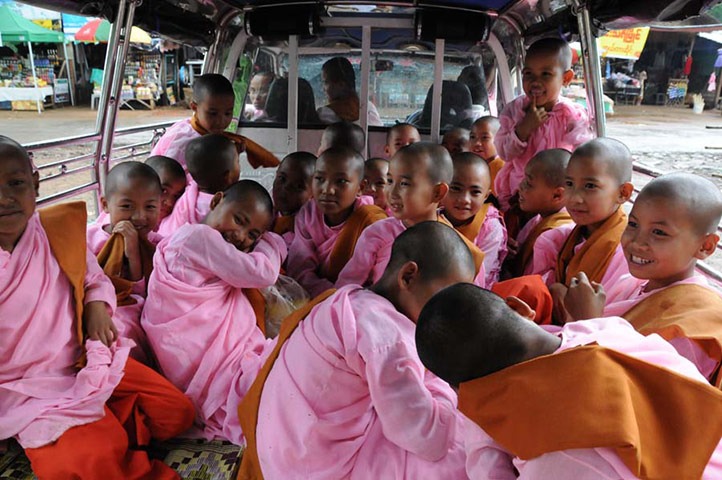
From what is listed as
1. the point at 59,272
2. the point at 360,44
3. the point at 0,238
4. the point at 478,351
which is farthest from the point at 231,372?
the point at 360,44

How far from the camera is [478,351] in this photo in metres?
1.08

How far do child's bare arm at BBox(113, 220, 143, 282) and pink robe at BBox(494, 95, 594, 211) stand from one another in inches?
77.0

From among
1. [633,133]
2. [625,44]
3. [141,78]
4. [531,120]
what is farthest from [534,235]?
[141,78]

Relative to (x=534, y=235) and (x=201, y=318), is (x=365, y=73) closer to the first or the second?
(x=534, y=235)

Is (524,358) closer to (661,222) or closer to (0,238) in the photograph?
(661,222)

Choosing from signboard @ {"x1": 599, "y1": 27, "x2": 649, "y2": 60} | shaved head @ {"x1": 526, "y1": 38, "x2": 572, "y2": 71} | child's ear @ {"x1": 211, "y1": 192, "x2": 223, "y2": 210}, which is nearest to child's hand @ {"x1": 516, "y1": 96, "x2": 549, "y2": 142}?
shaved head @ {"x1": 526, "y1": 38, "x2": 572, "y2": 71}

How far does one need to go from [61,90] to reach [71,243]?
58.1 ft

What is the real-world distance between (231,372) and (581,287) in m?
1.22

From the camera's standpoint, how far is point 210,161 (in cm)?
281

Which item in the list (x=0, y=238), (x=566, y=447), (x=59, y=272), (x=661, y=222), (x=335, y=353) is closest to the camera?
(x=566, y=447)

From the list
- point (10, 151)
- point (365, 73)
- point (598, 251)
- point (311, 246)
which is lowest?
point (311, 246)

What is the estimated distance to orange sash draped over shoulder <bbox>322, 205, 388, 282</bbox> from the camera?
8.77ft

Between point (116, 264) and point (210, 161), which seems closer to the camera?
point (116, 264)

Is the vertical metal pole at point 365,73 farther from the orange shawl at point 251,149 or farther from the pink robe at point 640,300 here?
the pink robe at point 640,300
